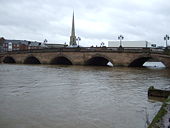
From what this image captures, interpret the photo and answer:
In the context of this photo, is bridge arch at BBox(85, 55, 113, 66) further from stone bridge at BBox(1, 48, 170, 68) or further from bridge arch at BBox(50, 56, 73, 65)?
bridge arch at BBox(50, 56, 73, 65)

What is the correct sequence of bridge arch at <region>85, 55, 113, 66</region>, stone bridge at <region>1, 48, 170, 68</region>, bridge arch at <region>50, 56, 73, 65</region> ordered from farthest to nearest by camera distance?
bridge arch at <region>50, 56, 73, 65</region>
bridge arch at <region>85, 55, 113, 66</region>
stone bridge at <region>1, 48, 170, 68</region>

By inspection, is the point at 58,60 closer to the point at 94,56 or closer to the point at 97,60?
the point at 97,60

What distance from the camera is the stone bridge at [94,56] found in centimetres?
4052

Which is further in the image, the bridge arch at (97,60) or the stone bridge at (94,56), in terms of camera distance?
the bridge arch at (97,60)

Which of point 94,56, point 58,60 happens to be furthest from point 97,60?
point 58,60

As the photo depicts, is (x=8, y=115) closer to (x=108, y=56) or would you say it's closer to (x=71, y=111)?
(x=71, y=111)

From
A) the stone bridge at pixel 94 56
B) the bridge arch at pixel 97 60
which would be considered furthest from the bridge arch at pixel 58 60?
the bridge arch at pixel 97 60

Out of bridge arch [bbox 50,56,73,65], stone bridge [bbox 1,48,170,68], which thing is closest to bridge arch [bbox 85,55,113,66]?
stone bridge [bbox 1,48,170,68]

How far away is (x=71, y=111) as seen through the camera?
420 inches

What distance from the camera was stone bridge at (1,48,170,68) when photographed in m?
40.5

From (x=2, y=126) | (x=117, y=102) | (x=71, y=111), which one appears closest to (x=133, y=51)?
(x=117, y=102)

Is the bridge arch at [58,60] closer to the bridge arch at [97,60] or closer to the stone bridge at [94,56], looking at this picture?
the stone bridge at [94,56]

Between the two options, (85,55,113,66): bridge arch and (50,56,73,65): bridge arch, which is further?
(50,56,73,65): bridge arch

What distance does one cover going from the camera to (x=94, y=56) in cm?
4709
